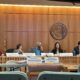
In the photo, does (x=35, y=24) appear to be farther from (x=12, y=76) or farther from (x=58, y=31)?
(x=12, y=76)

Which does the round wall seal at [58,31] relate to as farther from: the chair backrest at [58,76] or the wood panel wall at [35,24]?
the chair backrest at [58,76]

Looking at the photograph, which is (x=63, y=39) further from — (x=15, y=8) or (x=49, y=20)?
(x=15, y=8)

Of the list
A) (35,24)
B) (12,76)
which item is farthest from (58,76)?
(35,24)

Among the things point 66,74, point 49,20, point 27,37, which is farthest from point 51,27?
point 66,74

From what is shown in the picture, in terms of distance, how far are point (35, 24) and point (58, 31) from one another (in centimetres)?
115

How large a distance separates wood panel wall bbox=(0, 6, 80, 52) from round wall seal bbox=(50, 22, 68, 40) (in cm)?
14

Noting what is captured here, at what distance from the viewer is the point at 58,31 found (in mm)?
13312

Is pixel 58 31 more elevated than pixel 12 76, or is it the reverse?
pixel 58 31

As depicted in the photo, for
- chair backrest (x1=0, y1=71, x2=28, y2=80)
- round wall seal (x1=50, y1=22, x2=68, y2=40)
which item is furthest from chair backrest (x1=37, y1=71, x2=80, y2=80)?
round wall seal (x1=50, y1=22, x2=68, y2=40)

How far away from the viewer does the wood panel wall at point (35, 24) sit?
42.8ft

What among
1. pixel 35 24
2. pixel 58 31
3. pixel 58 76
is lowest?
pixel 58 76

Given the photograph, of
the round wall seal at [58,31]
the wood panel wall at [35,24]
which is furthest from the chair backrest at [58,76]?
the round wall seal at [58,31]

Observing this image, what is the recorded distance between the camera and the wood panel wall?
13.1 metres

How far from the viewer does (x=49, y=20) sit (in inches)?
521
